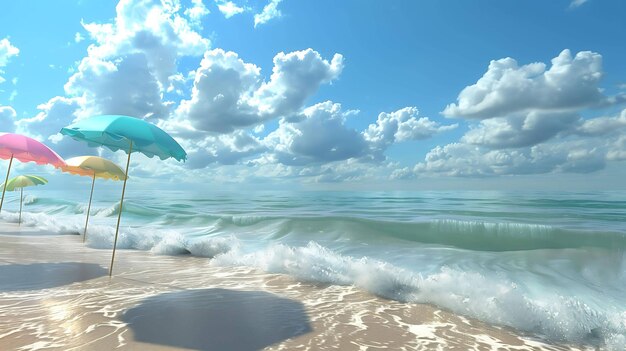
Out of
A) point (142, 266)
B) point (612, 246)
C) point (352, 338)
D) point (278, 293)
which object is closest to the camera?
point (352, 338)

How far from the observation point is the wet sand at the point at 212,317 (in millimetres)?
4164

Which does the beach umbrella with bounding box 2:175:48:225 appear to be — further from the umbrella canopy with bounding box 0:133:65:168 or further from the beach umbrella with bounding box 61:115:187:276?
the beach umbrella with bounding box 61:115:187:276

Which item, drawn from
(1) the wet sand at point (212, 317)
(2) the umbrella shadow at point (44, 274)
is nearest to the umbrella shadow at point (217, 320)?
(1) the wet sand at point (212, 317)

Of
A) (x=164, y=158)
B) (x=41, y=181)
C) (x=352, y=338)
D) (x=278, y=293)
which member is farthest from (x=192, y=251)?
(x=41, y=181)

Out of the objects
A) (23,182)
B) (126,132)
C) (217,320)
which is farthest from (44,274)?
(23,182)

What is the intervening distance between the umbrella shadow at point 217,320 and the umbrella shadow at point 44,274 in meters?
2.70

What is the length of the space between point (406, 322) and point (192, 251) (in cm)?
784

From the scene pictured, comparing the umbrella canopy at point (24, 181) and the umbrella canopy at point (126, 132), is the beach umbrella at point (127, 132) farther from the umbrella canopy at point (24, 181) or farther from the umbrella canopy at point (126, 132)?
the umbrella canopy at point (24, 181)

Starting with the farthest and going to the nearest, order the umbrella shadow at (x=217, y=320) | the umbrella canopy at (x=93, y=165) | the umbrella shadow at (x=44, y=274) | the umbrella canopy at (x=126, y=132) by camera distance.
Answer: the umbrella canopy at (x=93, y=165) → the umbrella shadow at (x=44, y=274) → the umbrella canopy at (x=126, y=132) → the umbrella shadow at (x=217, y=320)

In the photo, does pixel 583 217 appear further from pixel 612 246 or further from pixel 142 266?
pixel 142 266

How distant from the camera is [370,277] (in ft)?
22.7

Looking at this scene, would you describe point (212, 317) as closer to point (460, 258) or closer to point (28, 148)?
point (28, 148)

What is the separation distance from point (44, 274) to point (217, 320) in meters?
5.44

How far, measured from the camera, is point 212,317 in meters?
4.99
